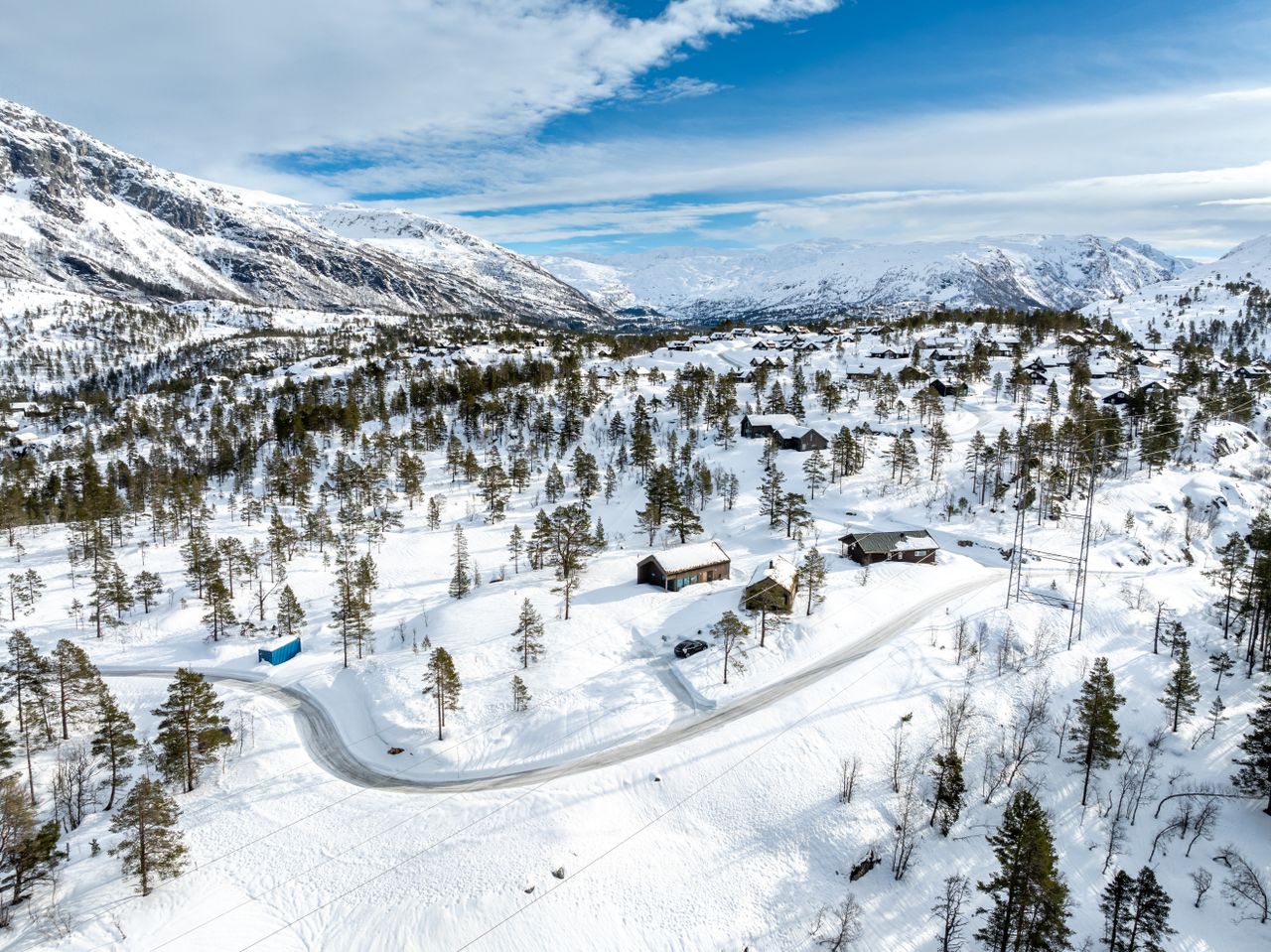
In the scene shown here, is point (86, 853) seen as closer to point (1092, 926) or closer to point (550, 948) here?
point (550, 948)

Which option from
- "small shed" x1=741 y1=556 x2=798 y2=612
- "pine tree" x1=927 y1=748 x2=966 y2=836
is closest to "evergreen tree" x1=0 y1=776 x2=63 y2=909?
"pine tree" x1=927 y1=748 x2=966 y2=836

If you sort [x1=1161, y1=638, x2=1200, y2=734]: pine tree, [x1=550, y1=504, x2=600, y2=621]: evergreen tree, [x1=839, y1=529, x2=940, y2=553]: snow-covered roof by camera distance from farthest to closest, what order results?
[x1=839, y1=529, x2=940, y2=553]: snow-covered roof < [x1=550, y1=504, x2=600, y2=621]: evergreen tree < [x1=1161, y1=638, x2=1200, y2=734]: pine tree

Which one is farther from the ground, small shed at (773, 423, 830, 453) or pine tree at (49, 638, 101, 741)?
small shed at (773, 423, 830, 453)

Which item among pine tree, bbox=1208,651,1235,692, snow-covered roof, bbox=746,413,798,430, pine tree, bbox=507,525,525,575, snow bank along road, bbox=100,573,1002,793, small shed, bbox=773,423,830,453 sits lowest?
pine tree, bbox=1208,651,1235,692

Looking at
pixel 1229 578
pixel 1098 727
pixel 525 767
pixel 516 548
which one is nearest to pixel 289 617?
pixel 516 548

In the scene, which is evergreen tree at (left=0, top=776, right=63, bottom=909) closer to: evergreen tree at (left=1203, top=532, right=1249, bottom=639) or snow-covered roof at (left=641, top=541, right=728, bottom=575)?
snow-covered roof at (left=641, top=541, right=728, bottom=575)

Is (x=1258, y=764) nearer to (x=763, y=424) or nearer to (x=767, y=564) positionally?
(x=767, y=564)

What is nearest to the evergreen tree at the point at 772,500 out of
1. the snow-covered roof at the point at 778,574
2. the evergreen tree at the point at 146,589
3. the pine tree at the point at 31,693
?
the snow-covered roof at the point at 778,574
